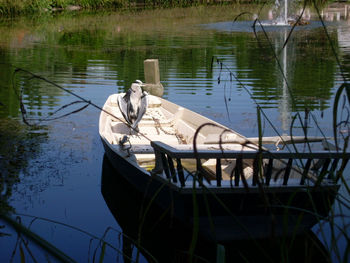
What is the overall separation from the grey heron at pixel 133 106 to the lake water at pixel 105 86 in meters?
0.70

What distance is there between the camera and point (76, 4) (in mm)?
42500

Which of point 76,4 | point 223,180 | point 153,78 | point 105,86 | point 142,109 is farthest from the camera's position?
point 76,4

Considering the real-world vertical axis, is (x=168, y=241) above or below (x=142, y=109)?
below

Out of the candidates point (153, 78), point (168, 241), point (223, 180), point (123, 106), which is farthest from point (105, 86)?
point (223, 180)

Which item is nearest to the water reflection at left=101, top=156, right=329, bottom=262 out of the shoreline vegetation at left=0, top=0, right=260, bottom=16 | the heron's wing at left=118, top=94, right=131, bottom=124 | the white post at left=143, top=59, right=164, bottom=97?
the heron's wing at left=118, top=94, right=131, bottom=124

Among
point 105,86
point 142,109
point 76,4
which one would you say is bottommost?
point 105,86

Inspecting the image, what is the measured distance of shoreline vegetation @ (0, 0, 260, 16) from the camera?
35.6m

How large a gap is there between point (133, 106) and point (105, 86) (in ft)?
20.7

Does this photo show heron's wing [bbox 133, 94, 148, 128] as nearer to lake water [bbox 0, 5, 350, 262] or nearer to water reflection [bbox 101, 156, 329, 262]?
lake water [bbox 0, 5, 350, 262]

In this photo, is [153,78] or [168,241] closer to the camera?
[168,241]

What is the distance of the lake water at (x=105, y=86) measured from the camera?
6.00 metres

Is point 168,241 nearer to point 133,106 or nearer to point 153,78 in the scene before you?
point 133,106

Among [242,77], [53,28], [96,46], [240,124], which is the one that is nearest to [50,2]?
[53,28]

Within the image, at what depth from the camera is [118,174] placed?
697 cm
